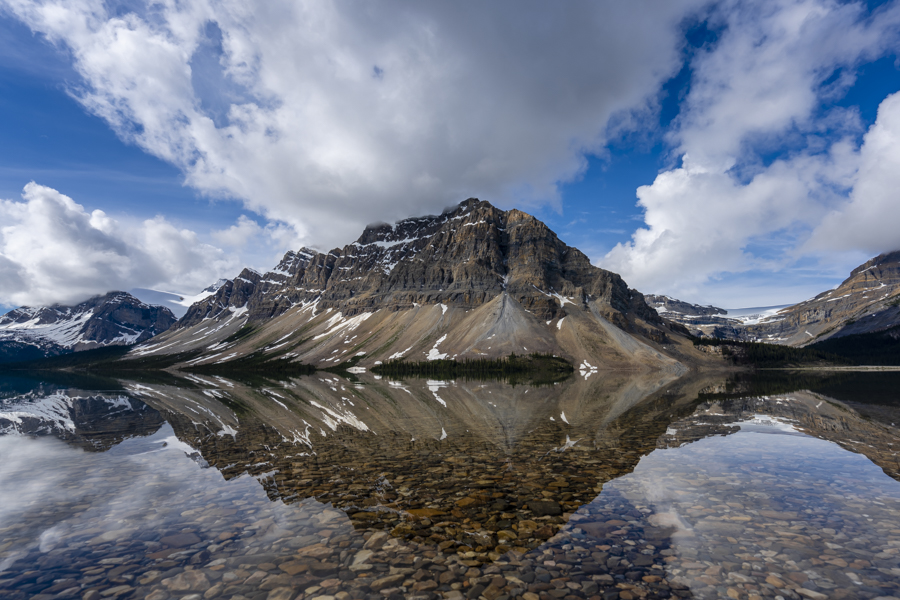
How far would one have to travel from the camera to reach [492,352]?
18850cm

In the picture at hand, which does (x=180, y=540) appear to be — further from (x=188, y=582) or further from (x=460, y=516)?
(x=460, y=516)

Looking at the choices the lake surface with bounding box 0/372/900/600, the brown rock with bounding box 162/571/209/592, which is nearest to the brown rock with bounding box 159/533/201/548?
the lake surface with bounding box 0/372/900/600

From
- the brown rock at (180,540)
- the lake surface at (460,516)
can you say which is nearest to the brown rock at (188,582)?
the lake surface at (460,516)

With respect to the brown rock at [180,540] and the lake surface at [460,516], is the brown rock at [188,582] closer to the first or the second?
the lake surface at [460,516]

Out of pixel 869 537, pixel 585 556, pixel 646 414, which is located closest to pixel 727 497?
pixel 869 537

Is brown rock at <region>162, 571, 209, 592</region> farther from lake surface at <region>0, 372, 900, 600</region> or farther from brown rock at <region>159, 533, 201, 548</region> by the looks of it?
brown rock at <region>159, 533, 201, 548</region>

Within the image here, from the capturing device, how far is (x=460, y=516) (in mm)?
12719

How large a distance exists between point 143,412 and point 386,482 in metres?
44.4

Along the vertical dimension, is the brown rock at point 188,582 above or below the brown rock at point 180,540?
below

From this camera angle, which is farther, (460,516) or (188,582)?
(460,516)

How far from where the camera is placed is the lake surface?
909cm

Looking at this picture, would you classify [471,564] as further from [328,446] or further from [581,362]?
[581,362]

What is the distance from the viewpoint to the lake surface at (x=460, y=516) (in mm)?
9086

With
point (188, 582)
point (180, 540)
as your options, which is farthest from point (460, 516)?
point (180, 540)
